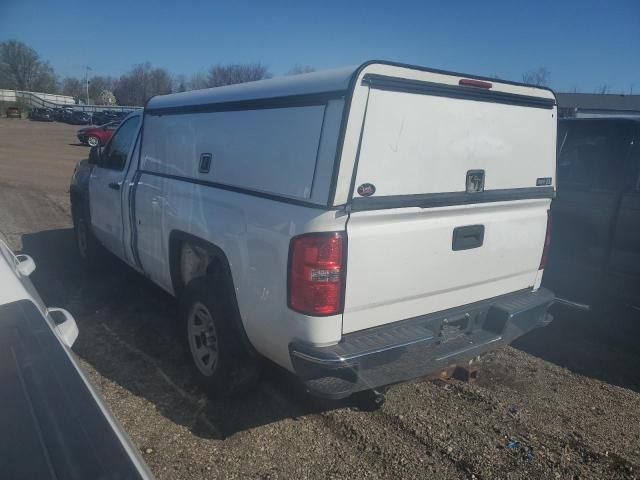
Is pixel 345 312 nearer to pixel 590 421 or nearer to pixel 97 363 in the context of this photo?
pixel 590 421

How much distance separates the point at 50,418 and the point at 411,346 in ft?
6.07

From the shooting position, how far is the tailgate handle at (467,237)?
299 centimetres

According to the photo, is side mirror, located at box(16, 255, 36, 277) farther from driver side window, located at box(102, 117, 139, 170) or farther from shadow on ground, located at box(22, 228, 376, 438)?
driver side window, located at box(102, 117, 139, 170)

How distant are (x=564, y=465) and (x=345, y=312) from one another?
5.35 ft

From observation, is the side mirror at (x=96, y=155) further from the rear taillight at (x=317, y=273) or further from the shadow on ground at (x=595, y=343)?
the shadow on ground at (x=595, y=343)

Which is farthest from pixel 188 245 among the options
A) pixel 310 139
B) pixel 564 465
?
pixel 564 465

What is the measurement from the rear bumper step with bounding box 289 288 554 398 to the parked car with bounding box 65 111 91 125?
172 ft

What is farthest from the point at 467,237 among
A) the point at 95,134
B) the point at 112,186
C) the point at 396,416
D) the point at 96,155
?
the point at 95,134

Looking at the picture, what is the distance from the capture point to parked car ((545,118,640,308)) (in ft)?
16.2

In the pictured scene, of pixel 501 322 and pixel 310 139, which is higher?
pixel 310 139

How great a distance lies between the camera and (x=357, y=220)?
2.54 m

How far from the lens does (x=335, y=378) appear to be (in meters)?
2.60

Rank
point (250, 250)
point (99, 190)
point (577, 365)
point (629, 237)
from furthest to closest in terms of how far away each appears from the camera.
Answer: point (99, 190), point (629, 237), point (577, 365), point (250, 250)

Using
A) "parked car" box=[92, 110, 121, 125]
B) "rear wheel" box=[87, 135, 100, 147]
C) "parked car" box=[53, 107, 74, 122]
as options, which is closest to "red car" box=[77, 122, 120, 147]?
"rear wheel" box=[87, 135, 100, 147]
